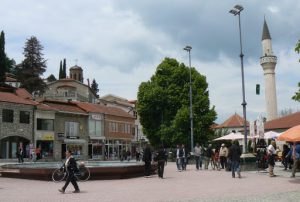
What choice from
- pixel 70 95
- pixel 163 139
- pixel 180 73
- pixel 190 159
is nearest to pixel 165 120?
pixel 163 139

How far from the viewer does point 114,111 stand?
71.5 metres

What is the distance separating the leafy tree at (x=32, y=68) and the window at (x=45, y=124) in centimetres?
2493

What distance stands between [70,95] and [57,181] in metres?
61.1

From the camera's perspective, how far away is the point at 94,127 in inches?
2494

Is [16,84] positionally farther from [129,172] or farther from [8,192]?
[8,192]

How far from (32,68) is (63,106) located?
2380cm

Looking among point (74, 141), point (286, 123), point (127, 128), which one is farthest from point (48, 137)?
point (286, 123)

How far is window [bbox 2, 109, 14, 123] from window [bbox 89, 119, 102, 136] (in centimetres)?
1538

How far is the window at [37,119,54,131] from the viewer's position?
5291 cm

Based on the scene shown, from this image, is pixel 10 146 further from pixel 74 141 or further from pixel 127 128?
pixel 127 128

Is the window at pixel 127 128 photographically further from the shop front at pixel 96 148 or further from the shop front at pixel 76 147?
the shop front at pixel 76 147

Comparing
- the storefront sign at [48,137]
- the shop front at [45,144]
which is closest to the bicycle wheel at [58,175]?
the shop front at [45,144]

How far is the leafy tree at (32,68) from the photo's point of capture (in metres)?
78.3

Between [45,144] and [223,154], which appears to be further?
[45,144]
